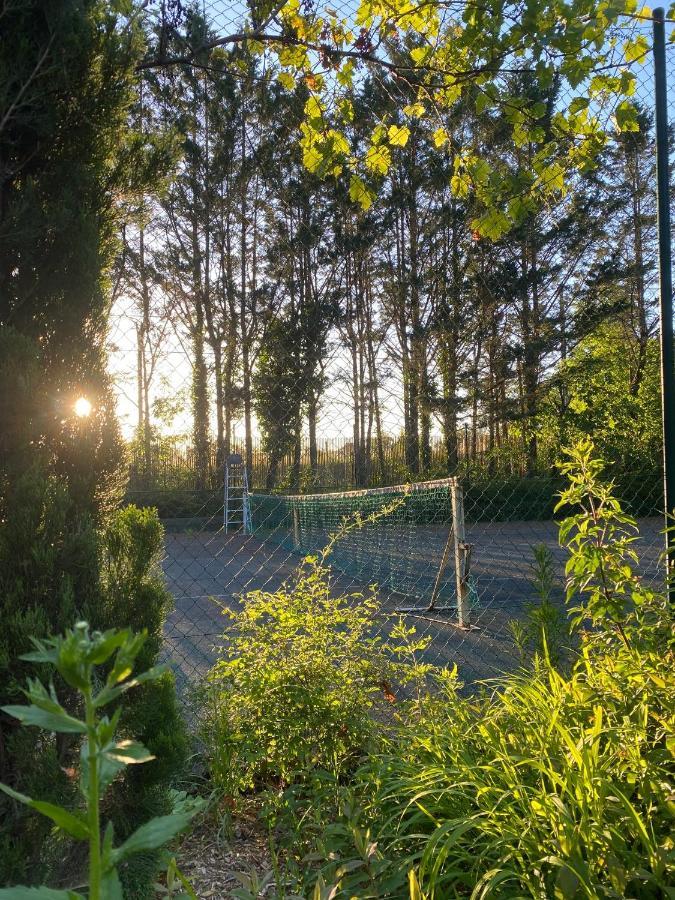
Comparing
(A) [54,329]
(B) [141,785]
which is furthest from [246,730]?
(A) [54,329]

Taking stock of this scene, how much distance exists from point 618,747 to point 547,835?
0.37 meters

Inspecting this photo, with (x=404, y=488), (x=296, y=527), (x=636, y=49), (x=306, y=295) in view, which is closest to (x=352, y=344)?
(x=306, y=295)

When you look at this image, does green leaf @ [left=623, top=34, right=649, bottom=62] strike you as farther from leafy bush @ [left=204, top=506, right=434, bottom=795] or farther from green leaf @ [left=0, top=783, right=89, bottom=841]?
green leaf @ [left=0, top=783, right=89, bottom=841]

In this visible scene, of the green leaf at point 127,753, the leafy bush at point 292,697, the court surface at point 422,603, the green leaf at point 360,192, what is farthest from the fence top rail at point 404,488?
the green leaf at point 127,753

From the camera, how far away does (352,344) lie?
5555 mm

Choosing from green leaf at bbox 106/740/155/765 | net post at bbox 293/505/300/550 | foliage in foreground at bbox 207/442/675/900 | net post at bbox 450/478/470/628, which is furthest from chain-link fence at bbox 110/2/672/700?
green leaf at bbox 106/740/155/765

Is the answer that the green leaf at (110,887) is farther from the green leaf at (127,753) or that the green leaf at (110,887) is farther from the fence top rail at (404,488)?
the fence top rail at (404,488)

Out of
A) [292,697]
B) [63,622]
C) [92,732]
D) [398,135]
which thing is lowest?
[292,697]

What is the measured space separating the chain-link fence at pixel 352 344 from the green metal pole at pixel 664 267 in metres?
0.20

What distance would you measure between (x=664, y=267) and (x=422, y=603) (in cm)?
537

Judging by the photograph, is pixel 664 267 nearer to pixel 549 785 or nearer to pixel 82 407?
pixel 549 785

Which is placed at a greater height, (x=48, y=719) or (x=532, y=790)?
(x=48, y=719)

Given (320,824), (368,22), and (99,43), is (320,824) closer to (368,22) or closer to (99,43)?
(99,43)

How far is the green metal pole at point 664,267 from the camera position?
3500mm
